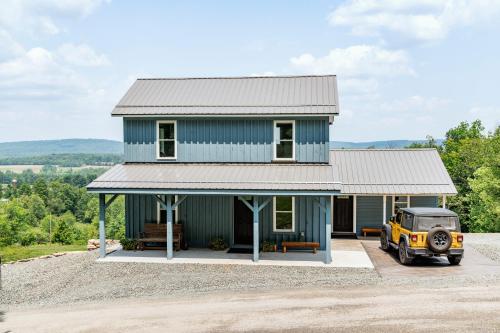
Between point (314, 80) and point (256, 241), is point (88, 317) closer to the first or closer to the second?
point (256, 241)

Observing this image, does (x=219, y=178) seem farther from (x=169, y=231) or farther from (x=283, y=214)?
(x=283, y=214)

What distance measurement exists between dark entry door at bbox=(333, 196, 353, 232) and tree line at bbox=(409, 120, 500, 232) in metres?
17.5

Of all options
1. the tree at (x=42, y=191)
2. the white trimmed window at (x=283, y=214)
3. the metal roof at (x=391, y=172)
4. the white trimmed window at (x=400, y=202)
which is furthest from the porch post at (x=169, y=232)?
the tree at (x=42, y=191)

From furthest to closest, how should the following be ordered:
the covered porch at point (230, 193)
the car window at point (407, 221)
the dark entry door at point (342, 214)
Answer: the dark entry door at point (342, 214)
the covered porch at point (230, 193)
the car window at point (407, 221)

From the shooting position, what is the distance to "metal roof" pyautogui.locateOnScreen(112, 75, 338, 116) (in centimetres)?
1988

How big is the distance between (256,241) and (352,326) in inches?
285

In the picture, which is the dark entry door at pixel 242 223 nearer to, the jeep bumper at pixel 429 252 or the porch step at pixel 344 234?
the porch step at pixel 344 234

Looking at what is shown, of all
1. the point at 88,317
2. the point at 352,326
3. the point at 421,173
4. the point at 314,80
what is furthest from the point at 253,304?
the point at 421,173

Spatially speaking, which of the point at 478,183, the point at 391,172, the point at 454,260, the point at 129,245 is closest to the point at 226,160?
the point at 129,245

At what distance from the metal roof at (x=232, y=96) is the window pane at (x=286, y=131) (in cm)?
74

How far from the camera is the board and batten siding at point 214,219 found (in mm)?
19375

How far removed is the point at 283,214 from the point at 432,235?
613 cm

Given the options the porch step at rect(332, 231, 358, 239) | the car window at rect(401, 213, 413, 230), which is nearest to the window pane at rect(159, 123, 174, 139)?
the porch step at rect(332, 231, 358, 239)

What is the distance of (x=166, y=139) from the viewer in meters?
20.6
